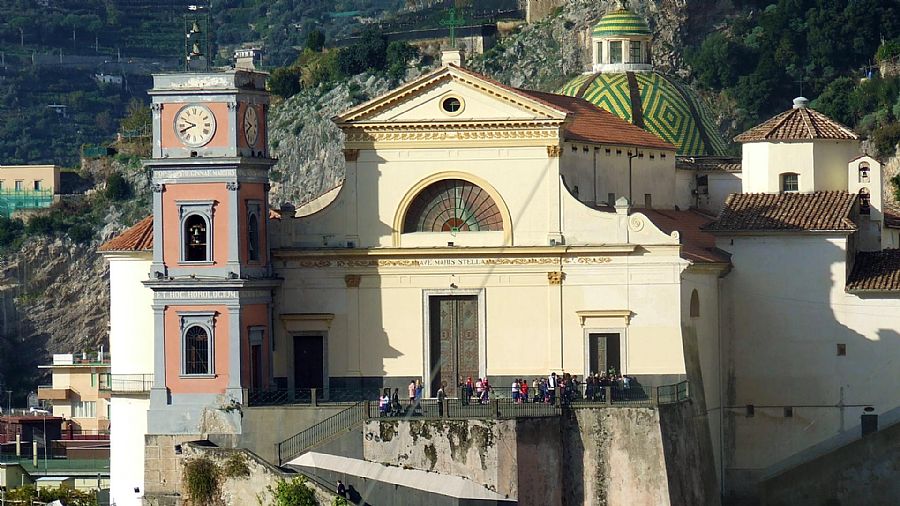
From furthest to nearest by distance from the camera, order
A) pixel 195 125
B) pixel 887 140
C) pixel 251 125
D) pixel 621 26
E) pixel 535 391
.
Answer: pixel 887 140 → pixel 621 26 → pixel 251 125 → pixel 195 125 → pixel 535 391

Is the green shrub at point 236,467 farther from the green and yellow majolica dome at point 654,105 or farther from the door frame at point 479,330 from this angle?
the green and yellow majolica dome at point 654,105

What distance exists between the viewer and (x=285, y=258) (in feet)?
251

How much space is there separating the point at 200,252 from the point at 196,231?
550 mm

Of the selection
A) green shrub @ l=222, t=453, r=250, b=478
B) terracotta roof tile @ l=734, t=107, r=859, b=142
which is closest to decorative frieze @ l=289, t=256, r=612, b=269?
green shrub @ l=222, t=453, r=250, b=478

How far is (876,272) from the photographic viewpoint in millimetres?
80438

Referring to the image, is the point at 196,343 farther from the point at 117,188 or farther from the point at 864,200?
the point at 117,188

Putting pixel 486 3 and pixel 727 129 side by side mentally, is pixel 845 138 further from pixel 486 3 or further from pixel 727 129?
pixel 486 3

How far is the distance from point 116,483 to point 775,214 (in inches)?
773

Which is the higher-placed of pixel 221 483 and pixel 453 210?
pixel 453 210

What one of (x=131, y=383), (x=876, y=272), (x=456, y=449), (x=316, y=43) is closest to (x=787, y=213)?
(x=876, y=272)

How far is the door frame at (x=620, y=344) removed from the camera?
75000 mm

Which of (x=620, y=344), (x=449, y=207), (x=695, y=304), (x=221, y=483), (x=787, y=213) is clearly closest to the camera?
(x=221, y=483)

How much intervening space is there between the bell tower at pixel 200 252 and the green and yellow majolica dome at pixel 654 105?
74.9 feet

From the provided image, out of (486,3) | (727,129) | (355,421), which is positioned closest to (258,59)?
(486,3)
